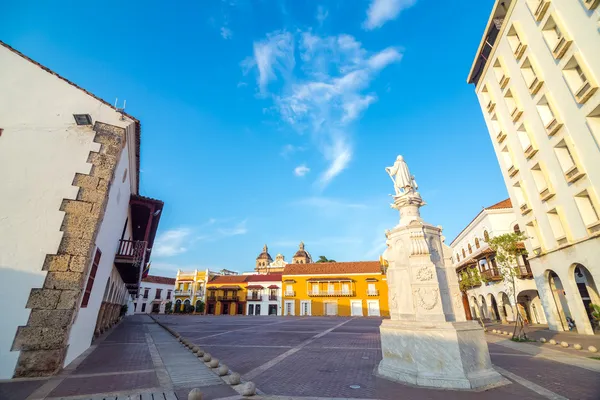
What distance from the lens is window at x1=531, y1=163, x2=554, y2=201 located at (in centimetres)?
1459

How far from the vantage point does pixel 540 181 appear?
15.4m

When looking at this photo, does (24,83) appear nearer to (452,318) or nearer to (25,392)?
(25,392)

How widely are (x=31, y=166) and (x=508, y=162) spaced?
24.2 metres

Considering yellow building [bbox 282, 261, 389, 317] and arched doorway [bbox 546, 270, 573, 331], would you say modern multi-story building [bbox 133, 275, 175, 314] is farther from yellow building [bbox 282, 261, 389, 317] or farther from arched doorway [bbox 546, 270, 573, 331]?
arched doorway [bbox 546, 270, 573, 331]

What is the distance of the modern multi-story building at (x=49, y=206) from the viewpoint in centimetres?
566

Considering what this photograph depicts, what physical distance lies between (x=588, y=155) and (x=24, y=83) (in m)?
20.7

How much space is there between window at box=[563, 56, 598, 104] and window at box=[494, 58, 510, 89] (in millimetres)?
4566

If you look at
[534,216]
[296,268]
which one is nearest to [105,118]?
[534,216]

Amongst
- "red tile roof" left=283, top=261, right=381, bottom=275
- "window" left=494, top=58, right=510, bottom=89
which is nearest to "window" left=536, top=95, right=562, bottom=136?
"window" left=494, top=58, right=510, bottom=89

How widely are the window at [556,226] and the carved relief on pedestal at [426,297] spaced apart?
43.4 feet

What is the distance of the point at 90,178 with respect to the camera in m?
6.97

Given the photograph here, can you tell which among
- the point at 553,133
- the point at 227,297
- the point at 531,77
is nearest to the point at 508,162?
the point at 553,133

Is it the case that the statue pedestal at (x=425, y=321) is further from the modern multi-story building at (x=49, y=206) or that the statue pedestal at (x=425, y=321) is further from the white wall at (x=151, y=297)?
the white wall at (x=151, y=297)

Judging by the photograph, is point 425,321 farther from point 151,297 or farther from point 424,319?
point 151,297
